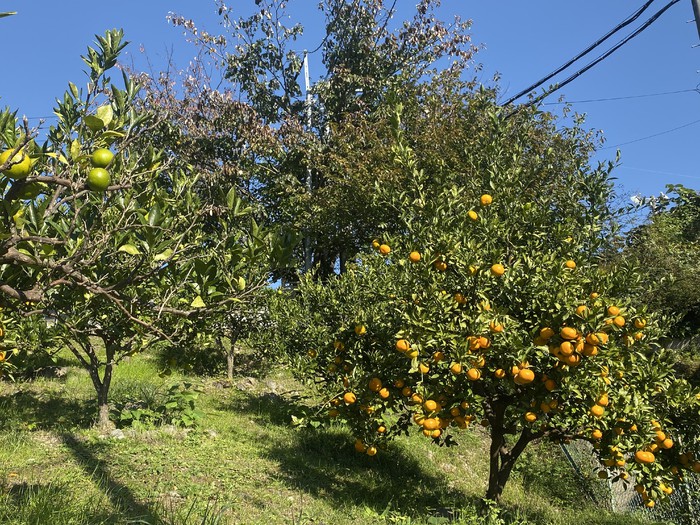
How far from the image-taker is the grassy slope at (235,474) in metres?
4.09

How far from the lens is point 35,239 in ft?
5.56

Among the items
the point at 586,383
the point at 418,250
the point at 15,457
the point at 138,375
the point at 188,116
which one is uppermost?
the point at 188,116

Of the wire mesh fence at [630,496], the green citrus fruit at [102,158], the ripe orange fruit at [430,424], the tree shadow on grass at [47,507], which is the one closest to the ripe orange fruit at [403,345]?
the ripe orange fruit at [430,424]

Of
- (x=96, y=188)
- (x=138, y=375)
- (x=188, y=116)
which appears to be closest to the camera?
(x=96, y=188)

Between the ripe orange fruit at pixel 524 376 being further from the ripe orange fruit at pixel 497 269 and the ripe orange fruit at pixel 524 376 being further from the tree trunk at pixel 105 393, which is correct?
the tree trunk at pixel 105 393

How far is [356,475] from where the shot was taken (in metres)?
6.40

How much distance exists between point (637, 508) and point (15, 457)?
7.20 metres

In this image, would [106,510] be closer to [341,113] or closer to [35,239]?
[35,239]

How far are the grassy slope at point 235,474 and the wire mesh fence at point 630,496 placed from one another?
249 mm

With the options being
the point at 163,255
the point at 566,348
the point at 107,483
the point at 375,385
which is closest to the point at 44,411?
the point at 107,483

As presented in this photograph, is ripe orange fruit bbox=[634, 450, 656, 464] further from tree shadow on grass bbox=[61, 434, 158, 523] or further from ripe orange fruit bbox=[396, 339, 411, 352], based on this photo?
tree shadow on grass bbox=[61, 434, 158, 523]

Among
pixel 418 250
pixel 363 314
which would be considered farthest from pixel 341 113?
pixel 418 250

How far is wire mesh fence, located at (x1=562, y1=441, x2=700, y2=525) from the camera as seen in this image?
5.45 metres

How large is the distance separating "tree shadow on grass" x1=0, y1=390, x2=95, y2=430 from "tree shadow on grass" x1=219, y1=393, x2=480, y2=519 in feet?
7.80
